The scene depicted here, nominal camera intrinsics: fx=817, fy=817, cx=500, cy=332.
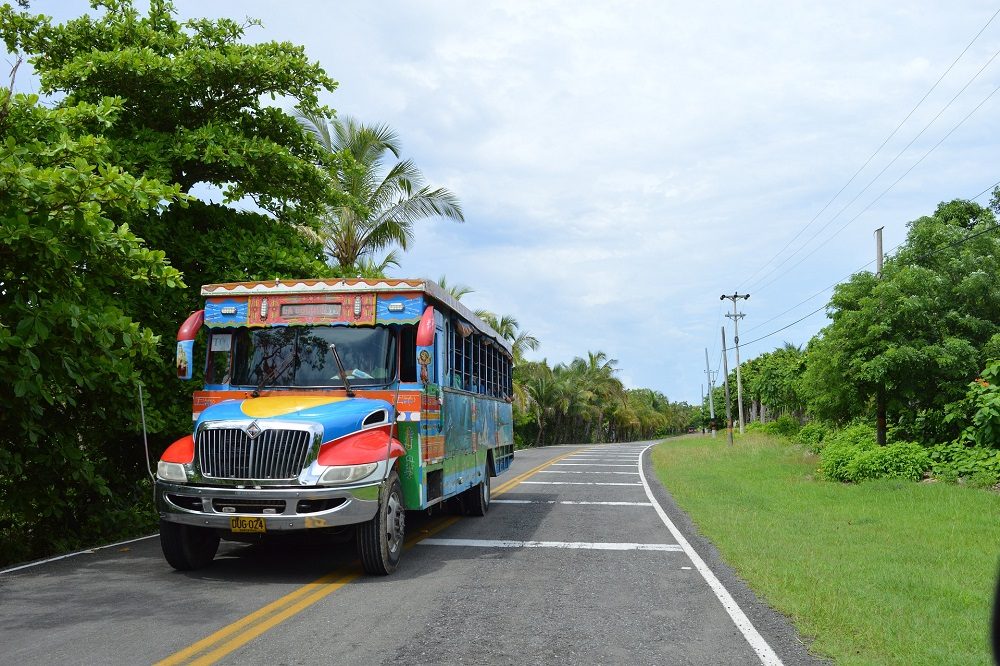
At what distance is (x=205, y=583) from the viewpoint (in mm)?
7832

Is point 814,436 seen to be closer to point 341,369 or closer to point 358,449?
point 341,369

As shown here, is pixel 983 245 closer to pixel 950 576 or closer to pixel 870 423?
pixel 870 423

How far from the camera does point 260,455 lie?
7797 mm

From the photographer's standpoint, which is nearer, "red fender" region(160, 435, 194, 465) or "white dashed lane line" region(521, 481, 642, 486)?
"red fender" region(160, 435, 194, 465)

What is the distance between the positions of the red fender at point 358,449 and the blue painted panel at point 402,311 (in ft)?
4.28

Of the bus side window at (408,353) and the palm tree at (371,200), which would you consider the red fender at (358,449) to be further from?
the palm tree at (371,200)

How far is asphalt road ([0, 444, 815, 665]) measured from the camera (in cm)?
559

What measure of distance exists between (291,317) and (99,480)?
13.8 ft

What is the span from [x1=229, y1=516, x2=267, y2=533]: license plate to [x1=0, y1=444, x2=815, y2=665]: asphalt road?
54 centimetres

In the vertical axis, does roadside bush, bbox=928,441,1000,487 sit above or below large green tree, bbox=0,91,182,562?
→ below

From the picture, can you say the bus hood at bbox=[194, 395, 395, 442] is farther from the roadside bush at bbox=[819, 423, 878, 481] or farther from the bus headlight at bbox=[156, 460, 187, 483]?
the roadside bush at bbox=[819, 423, 878, 481]

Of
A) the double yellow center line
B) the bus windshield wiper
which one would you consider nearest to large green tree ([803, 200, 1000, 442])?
the bus windshield wiper

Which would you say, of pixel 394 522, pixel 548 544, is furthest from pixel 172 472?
pixel 548 544

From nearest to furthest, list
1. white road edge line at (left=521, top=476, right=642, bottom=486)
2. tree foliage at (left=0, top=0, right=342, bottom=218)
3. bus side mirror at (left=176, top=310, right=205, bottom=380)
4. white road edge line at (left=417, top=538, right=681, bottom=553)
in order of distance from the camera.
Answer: bus side mirror at (left=176, top=310, right=205, bottom=380) < white road edge line at (left=417, top=538, right=681, bottom=553) < tree foliage at (left=0, top=0, right=342, bottom=218) < white road edge line at (left=521, top=476, right=642, bottom=486)
